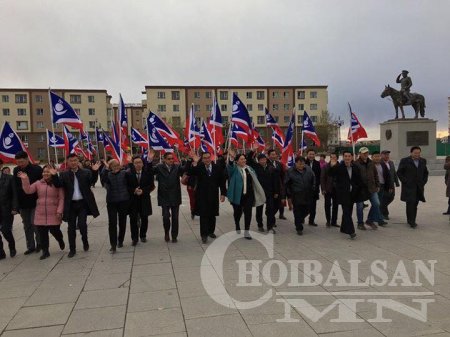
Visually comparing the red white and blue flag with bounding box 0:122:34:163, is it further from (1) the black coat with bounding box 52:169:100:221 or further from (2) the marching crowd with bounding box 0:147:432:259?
(1) the black coat with bounding box 52:169:100:221

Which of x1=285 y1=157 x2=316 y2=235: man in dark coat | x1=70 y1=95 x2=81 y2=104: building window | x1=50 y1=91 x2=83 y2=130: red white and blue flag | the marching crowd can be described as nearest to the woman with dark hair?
the marching crowd

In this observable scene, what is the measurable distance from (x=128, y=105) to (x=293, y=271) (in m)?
79.1

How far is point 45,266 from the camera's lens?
6.23 m

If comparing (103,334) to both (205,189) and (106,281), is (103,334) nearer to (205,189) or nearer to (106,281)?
(106,281)

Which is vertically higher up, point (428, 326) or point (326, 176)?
point (326, 176)

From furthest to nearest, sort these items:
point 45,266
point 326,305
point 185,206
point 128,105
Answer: point 128,105
point 185,206
point 45,266
point 326,305

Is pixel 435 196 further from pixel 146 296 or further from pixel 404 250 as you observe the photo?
pixel 146 296

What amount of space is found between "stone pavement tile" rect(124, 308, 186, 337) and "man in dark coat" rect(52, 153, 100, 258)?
3221 millimetres

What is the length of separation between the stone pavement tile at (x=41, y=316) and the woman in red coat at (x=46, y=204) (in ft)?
8.25

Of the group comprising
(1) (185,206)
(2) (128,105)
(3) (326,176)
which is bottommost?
(1) (185,206)

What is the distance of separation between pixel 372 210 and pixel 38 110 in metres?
75.3

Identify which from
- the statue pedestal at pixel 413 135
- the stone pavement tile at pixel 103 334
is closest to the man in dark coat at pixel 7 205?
the stone pavement tile at pixel 103 334

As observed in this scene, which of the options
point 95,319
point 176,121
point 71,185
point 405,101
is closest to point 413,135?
point 405,101

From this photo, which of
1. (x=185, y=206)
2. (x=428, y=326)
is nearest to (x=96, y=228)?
(x=185, y=206)
